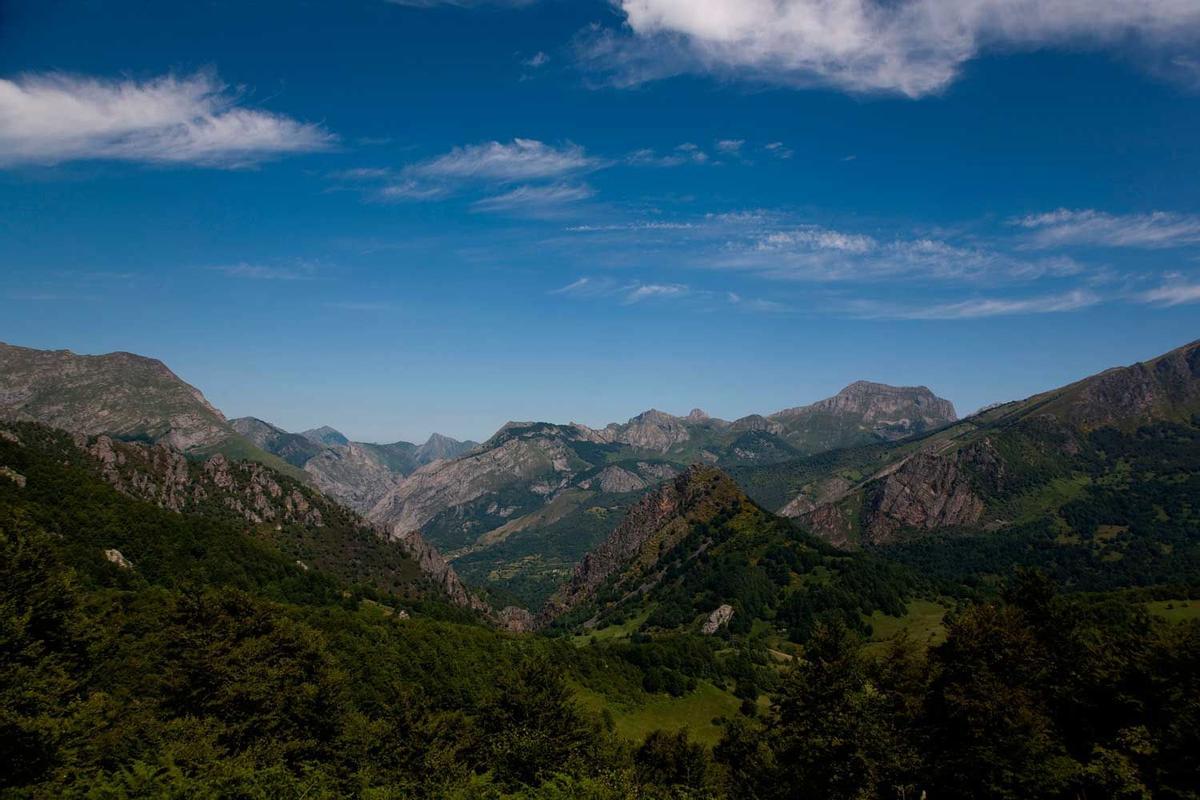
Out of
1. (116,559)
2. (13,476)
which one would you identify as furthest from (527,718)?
(13,476)

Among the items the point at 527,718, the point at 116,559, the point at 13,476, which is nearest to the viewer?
the point at 527,718

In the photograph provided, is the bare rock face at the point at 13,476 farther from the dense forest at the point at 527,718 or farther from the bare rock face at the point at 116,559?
the dense forest at the point at 527,718

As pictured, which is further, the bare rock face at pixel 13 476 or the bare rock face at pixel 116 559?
the bare rock face at pixel 13 476

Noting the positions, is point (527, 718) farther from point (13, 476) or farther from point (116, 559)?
point (13, 476)

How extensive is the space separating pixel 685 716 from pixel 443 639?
178 ft

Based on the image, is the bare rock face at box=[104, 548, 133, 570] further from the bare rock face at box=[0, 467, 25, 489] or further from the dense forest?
the dense forest

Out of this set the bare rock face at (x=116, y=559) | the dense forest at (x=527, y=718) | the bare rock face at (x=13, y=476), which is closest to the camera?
the dense forest at (x=527, y=718)

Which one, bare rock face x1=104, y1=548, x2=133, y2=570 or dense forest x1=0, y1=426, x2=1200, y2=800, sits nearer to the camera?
dense forest x1=0, y1=426, x2=1200, y2=800

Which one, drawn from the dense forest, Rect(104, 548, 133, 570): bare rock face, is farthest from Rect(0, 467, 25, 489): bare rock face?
the dense forest

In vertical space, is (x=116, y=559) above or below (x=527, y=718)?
above

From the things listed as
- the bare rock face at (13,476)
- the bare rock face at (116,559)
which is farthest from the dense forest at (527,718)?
the bare rock face at (13,476)

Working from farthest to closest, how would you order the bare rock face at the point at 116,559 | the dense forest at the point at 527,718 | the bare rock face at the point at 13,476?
the bare rock face at the point at 13,476 → the bare rock face at the point at 116,559 → the dense forest at the point at 527,718

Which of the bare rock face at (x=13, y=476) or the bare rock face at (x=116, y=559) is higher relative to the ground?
the bare rock face at (x=13, y=476)

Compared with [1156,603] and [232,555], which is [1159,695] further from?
[232,555]
